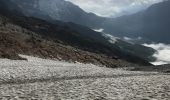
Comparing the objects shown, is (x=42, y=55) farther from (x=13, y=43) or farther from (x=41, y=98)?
(x=41, y=98)

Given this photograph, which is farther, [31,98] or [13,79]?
[13,79]

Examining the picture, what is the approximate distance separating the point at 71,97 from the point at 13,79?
→ 14355mm

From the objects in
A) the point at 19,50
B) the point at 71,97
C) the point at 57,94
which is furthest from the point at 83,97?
the point at 19,50

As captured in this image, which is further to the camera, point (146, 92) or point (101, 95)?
point (146, 92)

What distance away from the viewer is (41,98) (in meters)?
18.3

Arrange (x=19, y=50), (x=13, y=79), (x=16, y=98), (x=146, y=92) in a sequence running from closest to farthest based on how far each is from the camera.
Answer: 1. (x=16, y=98)
2. (x=146, y=92)
3. (x=13, y=79)
4. (x=19, y=50)

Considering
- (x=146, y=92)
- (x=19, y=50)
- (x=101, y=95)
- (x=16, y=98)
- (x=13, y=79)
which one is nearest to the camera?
(x=16, y=98)

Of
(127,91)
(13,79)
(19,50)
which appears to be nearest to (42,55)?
(19,50)

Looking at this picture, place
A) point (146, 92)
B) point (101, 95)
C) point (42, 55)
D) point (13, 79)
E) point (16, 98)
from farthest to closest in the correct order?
point (42, 55)
point (13, 79)
point (146, 92)
point (101, 95)
point (16, 98)

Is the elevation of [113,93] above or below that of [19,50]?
below

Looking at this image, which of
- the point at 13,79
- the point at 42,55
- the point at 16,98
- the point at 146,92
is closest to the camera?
the point at 16,98

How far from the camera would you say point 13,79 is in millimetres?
32156

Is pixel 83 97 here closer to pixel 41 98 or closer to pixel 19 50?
pixel 41 98

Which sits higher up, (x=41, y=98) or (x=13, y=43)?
(x=13, y=43)
